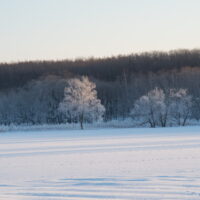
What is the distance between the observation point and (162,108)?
2753 inches

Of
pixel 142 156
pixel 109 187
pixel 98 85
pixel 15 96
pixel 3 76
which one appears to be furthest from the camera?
pixel 3 76

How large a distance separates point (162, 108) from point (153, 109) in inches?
56.8

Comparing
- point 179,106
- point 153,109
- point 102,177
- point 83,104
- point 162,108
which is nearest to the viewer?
point 102,177

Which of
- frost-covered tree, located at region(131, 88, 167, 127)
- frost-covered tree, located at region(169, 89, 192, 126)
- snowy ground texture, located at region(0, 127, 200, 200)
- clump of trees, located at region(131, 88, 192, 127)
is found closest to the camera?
snowy ground texture, located at region(0, 127, 200, 200)

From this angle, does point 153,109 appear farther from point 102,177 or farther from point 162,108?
point 102,177

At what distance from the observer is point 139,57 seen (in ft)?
498

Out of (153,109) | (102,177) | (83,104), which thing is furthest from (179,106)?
(102,177)

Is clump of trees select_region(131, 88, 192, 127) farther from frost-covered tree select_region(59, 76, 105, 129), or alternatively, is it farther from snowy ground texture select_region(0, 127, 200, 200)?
snowy ground texture select_region(0, 127, 200, 200)

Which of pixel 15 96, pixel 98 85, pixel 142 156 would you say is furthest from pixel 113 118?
pixel 142 156

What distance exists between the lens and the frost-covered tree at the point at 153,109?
70.3 metres

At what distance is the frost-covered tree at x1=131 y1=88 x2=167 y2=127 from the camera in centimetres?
7031

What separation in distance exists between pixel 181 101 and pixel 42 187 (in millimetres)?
60584

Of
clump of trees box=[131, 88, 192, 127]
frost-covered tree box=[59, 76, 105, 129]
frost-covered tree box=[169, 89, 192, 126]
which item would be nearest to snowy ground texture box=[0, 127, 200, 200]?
frost-covered tree box=[59, 76, 105, 129]

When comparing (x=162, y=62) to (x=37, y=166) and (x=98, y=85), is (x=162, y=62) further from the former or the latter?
(x=37, y=166)
